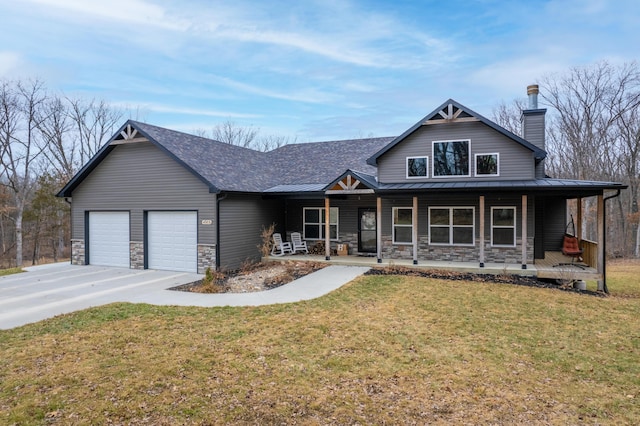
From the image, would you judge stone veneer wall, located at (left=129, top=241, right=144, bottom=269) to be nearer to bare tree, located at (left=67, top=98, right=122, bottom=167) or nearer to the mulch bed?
the mulch bed

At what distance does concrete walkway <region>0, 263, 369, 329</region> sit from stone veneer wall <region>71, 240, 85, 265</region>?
1330 millimetres

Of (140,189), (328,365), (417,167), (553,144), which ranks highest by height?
(553,144)

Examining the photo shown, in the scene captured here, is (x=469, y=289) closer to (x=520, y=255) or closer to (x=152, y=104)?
(x=520, y=255)

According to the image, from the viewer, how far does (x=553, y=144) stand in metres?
26.8

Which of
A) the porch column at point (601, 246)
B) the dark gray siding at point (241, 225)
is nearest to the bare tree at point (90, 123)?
Result: the dark gray siding at point (241, 225)

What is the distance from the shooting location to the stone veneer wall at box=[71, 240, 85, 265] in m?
15.2

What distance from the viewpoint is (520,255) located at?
13078 mm

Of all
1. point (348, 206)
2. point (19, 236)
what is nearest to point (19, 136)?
point (19, 236)

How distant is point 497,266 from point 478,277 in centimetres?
106

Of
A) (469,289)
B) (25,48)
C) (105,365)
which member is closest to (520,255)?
(469,289)

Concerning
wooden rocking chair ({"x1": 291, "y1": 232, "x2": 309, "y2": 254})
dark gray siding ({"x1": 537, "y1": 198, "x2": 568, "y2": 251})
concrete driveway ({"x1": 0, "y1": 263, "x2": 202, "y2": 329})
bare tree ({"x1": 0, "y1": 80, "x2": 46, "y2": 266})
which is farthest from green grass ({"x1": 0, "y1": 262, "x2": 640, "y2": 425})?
bare tree ({"x1": 0, "y1": 80, "x2": 46, "y2": 266})

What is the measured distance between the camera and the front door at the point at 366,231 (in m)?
15.5

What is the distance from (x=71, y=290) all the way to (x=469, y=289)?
10689 millimetres

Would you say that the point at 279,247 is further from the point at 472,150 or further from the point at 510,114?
the point at 510,114
